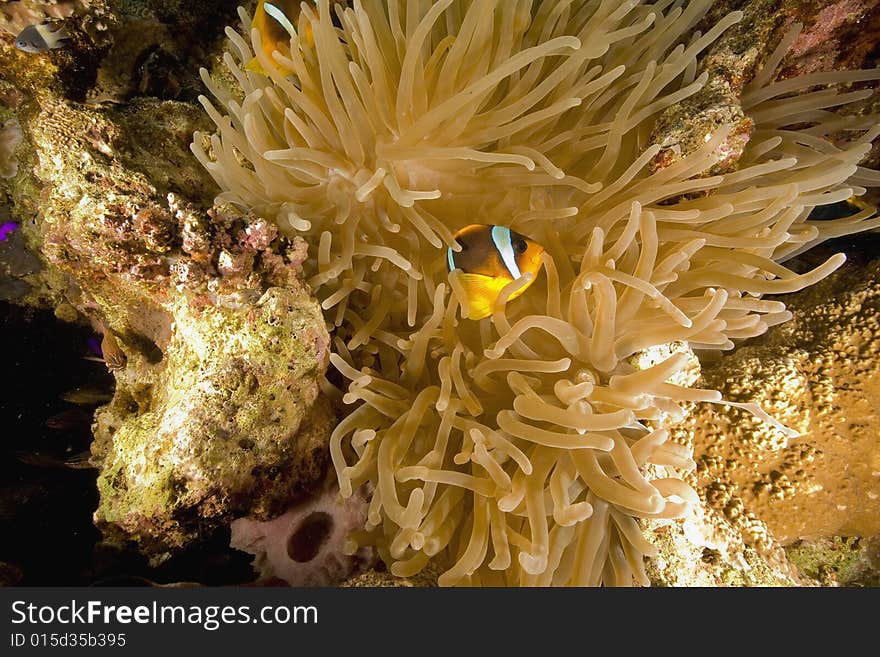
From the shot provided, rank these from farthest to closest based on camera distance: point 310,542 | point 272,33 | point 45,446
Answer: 1. point 45,446
2. point 272,33
3. point 310,542

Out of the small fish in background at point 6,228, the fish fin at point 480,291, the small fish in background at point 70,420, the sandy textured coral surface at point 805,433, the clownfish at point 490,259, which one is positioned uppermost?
the small fish in background at point 6,228

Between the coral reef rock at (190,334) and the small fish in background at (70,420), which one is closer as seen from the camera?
the coral reef rock at (190,334)

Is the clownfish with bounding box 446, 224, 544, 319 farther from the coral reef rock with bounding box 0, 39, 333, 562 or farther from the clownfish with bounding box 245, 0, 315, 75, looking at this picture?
the clownfish with bounding box 245, 0, 315, 75

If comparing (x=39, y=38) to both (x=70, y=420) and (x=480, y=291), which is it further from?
(x=480, y=291)

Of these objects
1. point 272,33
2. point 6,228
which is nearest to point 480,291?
point 272,33

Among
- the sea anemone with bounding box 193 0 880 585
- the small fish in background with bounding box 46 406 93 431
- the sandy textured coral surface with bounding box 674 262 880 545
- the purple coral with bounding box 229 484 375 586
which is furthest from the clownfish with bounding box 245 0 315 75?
the sandy textured coral surface with bounding box 674 262 880 545

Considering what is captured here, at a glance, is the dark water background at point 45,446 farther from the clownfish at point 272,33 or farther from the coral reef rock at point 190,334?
the clownfish at point 272,33

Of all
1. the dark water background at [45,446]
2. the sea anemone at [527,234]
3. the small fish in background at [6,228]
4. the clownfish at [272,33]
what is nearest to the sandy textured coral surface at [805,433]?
the sea anemone at [527,234]

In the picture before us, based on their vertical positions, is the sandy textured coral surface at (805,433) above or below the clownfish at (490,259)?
below
